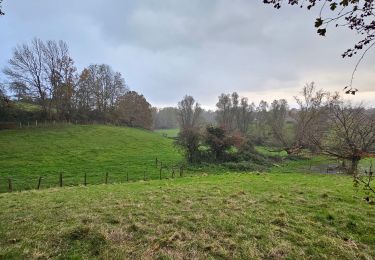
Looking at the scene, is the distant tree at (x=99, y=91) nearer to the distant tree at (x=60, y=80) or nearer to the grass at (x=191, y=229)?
the distant tree at (x=60, y=80)

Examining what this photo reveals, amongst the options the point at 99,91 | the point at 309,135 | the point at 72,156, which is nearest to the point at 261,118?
the point at 99,91

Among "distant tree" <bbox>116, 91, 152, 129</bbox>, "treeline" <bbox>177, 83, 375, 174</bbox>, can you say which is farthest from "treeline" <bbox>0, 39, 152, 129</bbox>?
"treeline" <bbox>177, 83, 375, 174</bbox>

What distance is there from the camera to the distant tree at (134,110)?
7569cm

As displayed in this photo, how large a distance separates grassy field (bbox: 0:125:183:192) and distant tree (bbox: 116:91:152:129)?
1931 centimetres

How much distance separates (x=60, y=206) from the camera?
33.6ft

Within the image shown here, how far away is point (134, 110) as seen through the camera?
7938 cm

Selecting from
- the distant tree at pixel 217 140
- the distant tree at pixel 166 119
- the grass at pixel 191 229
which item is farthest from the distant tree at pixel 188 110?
the grass at pixel 191 229

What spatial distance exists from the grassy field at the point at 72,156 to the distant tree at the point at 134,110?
19305mm

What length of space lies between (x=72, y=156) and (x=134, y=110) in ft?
148

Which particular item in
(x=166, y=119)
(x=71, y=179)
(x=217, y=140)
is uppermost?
(x=166, y=119)

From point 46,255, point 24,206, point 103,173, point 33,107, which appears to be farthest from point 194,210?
point 33,107

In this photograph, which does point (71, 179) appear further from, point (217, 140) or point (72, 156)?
point (217, 140)

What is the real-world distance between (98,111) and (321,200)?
217 feet

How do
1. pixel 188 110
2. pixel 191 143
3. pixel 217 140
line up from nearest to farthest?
pixel 217 140 → pixel 191 143 → pixel 188 110
